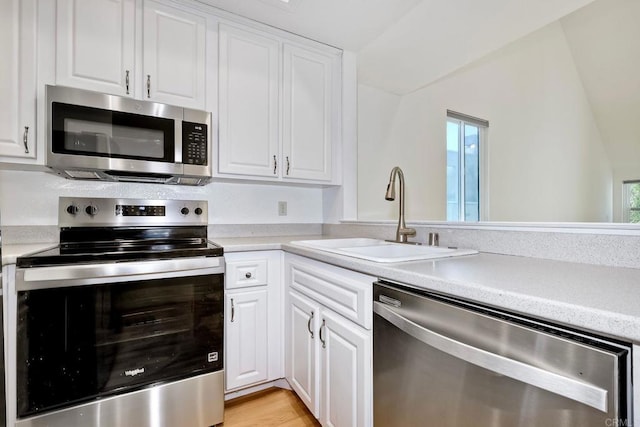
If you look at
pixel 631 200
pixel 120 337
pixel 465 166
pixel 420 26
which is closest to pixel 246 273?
pixel 120 337

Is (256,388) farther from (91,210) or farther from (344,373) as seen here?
(91,210)

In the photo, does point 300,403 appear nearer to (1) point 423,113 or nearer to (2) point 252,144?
(2) point 252,144

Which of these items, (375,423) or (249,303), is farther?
(249,303)

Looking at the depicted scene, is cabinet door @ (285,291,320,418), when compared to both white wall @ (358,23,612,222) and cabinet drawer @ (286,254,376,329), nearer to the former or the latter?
cabinet drawer @ (286,254,376,329)

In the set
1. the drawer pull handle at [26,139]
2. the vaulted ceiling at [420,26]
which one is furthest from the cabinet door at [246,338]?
the vaulted ceiling at [420,26]

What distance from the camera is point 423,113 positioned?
121 inches

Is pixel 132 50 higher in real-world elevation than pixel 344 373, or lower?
higher

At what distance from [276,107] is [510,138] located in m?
3.13

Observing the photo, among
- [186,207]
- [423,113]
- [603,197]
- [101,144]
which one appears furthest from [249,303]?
[603,197]

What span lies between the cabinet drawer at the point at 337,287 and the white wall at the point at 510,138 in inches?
47.7

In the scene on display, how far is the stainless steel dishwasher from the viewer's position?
1.68ft

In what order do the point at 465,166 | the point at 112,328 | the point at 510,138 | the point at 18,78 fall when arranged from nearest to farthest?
the point at 112,328
the point at 18,78
the point at 465,166
the point at 510,138

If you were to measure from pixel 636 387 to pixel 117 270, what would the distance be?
1590 mm

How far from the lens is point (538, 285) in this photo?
0.70 meters
